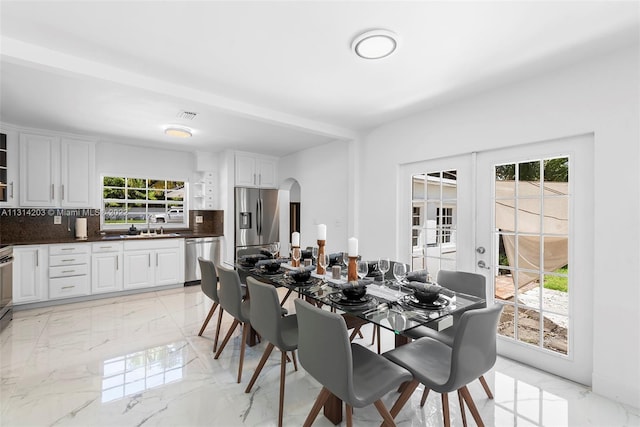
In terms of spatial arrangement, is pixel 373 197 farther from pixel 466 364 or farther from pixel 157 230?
pixel 157 230

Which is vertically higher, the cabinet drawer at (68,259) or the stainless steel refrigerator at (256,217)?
the stainless steel refrigerator at (256,217)

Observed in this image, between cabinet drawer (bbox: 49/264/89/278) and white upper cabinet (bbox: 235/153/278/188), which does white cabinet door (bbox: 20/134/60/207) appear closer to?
cabinet drawer (bbox: 49/264/89/278)

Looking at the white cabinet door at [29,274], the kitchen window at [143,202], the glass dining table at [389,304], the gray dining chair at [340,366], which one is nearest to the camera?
the gray dining chair at [340,366]

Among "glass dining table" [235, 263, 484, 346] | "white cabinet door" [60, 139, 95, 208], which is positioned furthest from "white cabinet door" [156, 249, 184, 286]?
"glass dining table" [235, 263, 484, 346]

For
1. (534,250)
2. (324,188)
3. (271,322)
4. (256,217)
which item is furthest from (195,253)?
(534,250)

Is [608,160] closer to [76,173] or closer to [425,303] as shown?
[425,303]

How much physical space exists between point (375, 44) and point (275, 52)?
0.73m

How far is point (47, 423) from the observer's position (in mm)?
1859

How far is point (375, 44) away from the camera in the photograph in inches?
81.8

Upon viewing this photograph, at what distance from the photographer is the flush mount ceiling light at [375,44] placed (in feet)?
6.51

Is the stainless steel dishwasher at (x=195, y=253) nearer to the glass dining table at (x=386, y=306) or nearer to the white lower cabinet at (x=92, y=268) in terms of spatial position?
the white lower cabinet at (x=92, y=268)

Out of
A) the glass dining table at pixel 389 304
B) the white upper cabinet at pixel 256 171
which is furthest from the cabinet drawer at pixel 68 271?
the glass dining table at pixel 389 304

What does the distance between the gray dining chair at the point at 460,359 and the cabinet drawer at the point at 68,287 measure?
4.42 meters

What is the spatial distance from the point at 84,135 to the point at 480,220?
5354mm
